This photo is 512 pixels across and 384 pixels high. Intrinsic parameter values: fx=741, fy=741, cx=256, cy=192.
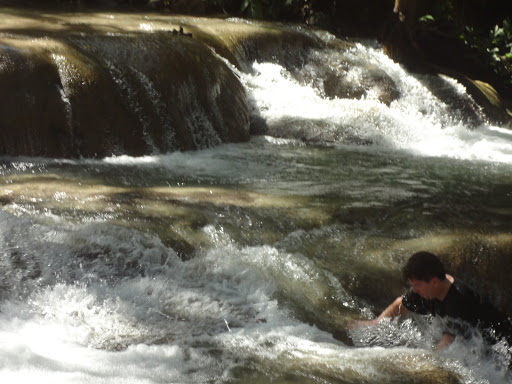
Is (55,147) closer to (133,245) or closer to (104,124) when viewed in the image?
(104,124)

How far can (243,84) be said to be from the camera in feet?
38.7

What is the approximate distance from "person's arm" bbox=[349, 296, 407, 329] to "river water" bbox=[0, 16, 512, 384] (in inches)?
2.5

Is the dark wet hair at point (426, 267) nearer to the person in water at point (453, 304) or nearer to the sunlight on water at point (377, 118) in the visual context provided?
the person in water at point (453, 304)

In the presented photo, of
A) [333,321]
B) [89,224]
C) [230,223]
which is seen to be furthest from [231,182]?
[333,321]

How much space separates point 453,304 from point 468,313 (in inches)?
4.0

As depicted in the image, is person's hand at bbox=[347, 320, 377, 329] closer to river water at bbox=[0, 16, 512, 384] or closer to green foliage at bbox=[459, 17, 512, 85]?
river water at bbox=[0, 16, 512, 384]

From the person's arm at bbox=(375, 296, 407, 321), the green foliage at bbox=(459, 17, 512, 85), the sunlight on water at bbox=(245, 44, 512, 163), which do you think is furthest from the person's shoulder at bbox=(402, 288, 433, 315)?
the green foliage at bbox=(459, 17, 512, 85)

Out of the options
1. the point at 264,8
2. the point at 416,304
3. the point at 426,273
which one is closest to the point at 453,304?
the point at 426,273

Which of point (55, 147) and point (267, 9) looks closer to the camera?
point (55, 147)

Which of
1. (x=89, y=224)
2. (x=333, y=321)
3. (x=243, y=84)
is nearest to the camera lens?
(x=333, y=321)

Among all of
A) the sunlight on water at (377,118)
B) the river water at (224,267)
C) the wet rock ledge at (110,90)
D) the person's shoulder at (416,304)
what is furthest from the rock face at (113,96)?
the person's shoulder at (416,304)

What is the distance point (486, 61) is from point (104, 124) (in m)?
10.9

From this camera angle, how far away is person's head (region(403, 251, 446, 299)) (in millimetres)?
4473

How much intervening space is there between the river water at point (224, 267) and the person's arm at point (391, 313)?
6 cm
